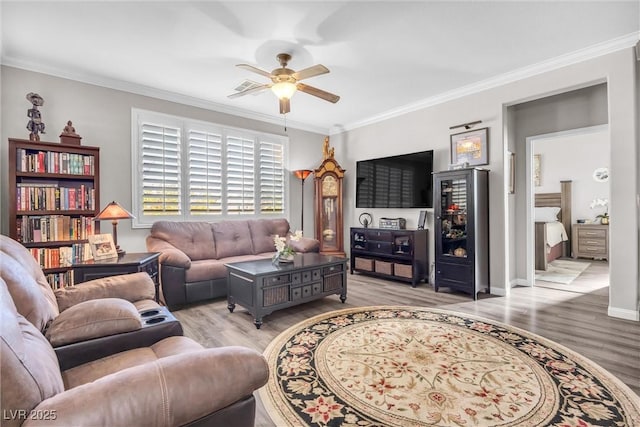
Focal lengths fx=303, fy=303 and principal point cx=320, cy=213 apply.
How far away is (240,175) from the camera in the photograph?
4949 millimetres

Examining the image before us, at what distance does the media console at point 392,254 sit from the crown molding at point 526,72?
1.97 meters

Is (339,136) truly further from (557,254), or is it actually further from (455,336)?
(557,254)

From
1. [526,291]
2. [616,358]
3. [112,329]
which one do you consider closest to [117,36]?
[112,329]

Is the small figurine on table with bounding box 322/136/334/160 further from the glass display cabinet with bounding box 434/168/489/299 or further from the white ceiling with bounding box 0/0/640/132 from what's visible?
the glass display cabinet with bounding box 434/168/489/299

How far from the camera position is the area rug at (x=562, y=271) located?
4734 millimetres

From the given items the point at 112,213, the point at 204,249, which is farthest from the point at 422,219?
the point at 112,213

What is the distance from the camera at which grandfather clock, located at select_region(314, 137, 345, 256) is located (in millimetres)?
5594

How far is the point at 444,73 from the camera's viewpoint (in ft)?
12.1

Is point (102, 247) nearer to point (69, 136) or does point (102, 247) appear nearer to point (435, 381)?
point (69, 136)

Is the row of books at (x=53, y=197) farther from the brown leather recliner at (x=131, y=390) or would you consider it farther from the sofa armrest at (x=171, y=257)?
the brown leather recliner at (x=131, y=390)

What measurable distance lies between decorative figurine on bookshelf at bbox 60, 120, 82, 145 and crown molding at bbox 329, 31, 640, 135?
4261 mm

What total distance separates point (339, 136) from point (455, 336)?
441cm

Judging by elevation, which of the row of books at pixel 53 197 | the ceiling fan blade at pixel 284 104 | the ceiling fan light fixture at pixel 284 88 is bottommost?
the row of books at pixel 53 197

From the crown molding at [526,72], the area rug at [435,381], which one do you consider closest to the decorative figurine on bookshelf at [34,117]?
the area rug at [435,381]
